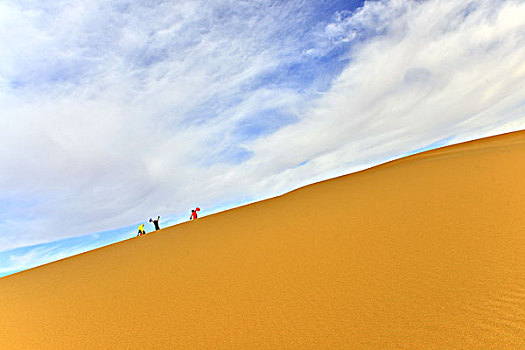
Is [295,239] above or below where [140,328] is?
above

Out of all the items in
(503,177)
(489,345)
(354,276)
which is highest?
(503,177)

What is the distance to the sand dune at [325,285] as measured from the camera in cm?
252

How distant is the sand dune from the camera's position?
99.2 inches

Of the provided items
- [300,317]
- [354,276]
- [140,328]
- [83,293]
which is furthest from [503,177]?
[83,293]

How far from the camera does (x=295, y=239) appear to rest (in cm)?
549

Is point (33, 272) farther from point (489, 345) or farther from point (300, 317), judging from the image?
point (489, 345)

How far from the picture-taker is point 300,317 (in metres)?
2.88

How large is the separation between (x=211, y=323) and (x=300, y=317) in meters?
1.06

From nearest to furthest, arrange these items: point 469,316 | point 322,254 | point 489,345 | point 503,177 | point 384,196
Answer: point 489,345 → point 469,316 → point 322,254 → point 503,177 → point 384,196

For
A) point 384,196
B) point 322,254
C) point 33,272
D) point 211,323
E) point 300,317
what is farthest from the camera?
point 33,272

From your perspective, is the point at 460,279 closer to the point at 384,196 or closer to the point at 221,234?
the point at 384,196

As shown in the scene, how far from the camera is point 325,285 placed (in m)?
3.42

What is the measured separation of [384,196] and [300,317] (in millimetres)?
5073

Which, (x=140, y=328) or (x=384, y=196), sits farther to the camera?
(x=384, y=196)
